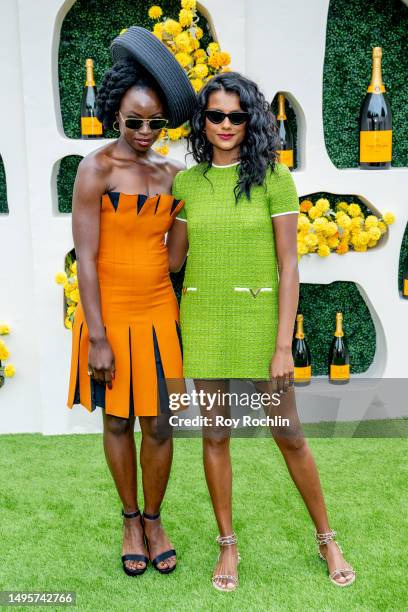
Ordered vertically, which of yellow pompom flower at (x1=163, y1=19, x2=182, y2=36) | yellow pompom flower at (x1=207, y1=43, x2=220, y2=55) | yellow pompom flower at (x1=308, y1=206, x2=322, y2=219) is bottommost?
yellow pompom flower at (x1=308, y1=206, x2=322, y2=219)

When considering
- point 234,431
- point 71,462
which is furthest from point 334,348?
point 71,462

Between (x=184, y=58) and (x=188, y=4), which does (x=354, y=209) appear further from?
(x=188, y=4)

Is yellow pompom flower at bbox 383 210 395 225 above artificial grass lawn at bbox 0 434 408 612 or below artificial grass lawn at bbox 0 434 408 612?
above

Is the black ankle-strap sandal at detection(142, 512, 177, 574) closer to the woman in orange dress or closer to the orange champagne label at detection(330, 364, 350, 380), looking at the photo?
the woman in orange dress

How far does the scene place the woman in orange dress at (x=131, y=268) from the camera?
5.61 feet

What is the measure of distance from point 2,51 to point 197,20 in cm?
76

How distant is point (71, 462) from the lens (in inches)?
108

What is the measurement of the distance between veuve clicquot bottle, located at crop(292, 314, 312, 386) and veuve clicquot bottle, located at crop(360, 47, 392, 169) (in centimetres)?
72

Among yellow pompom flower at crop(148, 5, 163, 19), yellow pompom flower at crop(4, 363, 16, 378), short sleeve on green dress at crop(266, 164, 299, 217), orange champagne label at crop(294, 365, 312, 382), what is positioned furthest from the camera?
orange champagne label at crop(294, 365, 312, 382)

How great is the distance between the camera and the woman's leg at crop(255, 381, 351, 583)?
1.75 m

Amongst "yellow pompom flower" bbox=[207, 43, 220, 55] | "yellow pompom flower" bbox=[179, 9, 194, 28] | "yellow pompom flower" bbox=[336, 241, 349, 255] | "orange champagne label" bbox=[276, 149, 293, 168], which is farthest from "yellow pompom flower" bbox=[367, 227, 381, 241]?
"yellow pompom flower" bbox=[179, 9, 194, 28]

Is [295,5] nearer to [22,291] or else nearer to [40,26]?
[40,26]

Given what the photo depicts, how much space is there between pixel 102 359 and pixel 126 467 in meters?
0.34

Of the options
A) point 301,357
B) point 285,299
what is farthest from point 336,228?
point 285,299
